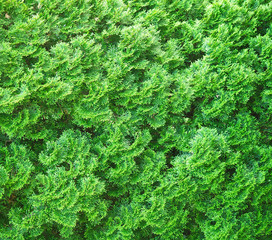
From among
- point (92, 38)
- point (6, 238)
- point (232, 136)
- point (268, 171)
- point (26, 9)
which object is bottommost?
point (268, 171)

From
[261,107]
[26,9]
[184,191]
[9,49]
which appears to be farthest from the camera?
[261,107]

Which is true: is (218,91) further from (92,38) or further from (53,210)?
(53,210)

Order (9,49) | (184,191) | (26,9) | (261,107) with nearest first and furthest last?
1. (9,49)
2. (26,9)
3. (184,191)
4. (261,107)

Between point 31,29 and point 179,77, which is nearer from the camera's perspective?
point 31,29

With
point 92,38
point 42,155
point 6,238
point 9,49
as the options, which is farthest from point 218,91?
point 6,238

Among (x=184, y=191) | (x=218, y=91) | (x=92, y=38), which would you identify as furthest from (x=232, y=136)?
(x=92, y=38)

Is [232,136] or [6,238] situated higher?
[6,238]
